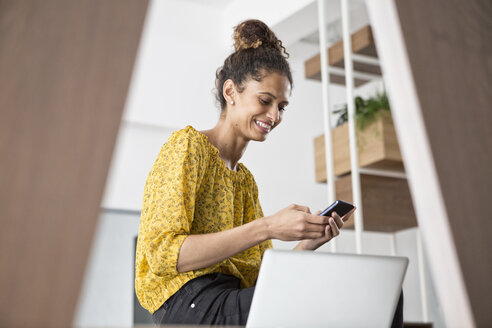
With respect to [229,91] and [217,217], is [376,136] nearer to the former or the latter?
[229,91]

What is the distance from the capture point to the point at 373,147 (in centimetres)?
329

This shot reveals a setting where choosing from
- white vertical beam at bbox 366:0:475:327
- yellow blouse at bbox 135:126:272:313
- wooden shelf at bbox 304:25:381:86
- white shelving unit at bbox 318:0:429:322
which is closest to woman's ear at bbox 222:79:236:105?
yellow blouse at bbox 135:126:272:313

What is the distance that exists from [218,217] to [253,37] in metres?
0.69

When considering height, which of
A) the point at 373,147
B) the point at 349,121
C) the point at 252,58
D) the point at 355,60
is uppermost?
the point at 355,60

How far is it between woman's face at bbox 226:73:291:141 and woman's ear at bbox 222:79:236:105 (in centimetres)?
5

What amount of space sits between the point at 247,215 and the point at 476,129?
1099mm

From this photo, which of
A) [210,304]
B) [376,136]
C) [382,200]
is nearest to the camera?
[210,304]

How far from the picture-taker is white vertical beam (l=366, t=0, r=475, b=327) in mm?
799

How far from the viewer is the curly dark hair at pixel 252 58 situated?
1867 millimetres

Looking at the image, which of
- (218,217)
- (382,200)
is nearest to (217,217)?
(218,217)

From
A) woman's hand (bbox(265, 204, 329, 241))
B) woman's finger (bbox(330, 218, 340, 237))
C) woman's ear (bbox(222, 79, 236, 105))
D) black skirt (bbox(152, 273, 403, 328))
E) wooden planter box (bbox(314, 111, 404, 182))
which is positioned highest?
wooden planter box (bbox(314, 111, 404, 182))

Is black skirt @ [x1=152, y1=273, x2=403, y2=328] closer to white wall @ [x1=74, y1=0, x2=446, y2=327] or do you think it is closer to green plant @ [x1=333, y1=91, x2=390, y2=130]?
green plant @ [x1=333, y1=91, x2=390, y2=130]

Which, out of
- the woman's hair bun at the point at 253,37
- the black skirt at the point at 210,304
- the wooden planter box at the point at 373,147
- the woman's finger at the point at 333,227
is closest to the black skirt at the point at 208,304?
the black skirt at the point at 210,304

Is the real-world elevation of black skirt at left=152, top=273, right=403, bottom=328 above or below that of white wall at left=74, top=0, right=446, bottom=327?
below
